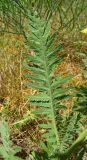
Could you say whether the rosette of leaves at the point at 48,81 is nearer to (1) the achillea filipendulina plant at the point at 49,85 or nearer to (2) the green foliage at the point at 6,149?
(1) the achillea filipendulina plant at the point at 49,85

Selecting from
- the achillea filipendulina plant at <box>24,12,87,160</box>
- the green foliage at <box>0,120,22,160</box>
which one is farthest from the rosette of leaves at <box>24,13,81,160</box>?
the green foliage at <box>0,120,22,160</box>

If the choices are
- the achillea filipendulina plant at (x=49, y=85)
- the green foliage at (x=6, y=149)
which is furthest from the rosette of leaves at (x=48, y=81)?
the green foliage at (x=6, y=149)

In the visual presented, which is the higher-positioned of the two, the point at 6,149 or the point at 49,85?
the point at 49,85

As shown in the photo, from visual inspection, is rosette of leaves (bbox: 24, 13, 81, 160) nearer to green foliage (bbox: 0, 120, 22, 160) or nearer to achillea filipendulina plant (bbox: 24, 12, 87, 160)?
achillea filipendulina plant (bbox: 24, 12, 87, 160)

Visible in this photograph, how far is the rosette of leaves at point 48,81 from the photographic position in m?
1.06

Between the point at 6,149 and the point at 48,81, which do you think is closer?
the point at 48,81

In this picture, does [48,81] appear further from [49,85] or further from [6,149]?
[6,149]

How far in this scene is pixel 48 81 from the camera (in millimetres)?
1156

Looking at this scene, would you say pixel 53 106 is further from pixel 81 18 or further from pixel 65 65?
pixel 81 18

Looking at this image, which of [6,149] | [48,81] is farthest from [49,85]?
[6,149]

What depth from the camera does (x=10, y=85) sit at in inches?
92.1

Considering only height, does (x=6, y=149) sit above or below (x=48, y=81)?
below

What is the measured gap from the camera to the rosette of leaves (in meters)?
1.06

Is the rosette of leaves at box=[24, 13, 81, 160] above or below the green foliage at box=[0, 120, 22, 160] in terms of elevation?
above
